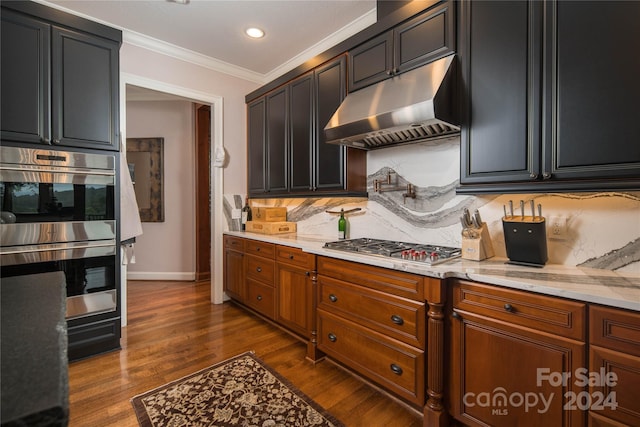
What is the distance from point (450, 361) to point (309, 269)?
1186 mm

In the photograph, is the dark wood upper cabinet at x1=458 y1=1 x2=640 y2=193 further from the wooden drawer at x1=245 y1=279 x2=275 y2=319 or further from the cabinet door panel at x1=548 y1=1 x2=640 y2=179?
the wooden drawer at x1=245 y1=279 x2=275 y2=319

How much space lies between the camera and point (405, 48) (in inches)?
81.7

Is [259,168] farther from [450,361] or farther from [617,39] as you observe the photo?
[617,39]

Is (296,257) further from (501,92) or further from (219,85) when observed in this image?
(219,85)

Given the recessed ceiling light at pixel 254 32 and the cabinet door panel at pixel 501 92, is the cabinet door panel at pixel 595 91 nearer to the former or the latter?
the cabinet door panel at pixel 501 92

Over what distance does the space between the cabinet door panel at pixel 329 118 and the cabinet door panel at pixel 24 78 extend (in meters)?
2.11

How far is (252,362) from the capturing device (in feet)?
7.72

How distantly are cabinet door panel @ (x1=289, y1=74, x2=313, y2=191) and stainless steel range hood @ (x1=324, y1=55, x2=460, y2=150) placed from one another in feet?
1.72

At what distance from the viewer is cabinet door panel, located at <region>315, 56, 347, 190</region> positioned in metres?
2.59

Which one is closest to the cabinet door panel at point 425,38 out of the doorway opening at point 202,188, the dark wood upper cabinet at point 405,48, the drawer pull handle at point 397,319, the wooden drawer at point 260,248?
the dark wood upper cabinet at point 405,48

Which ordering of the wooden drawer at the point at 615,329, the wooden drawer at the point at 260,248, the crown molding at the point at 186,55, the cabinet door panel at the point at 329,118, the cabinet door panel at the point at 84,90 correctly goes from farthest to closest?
the crown molding at the point at 186,55, the wooden drawer at the point at 260,248, the cabinet door panel at the point at 329,118, the cabinet door panel at the point at 84,90, the wooden drawer at the point at 615,329

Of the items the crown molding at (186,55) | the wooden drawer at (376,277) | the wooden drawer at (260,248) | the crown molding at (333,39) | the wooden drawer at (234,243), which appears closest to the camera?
the wooden drawer at (376,277)

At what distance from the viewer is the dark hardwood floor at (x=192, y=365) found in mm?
1815

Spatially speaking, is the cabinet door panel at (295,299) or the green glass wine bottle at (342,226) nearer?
the cabinet door panel at (295,299)
